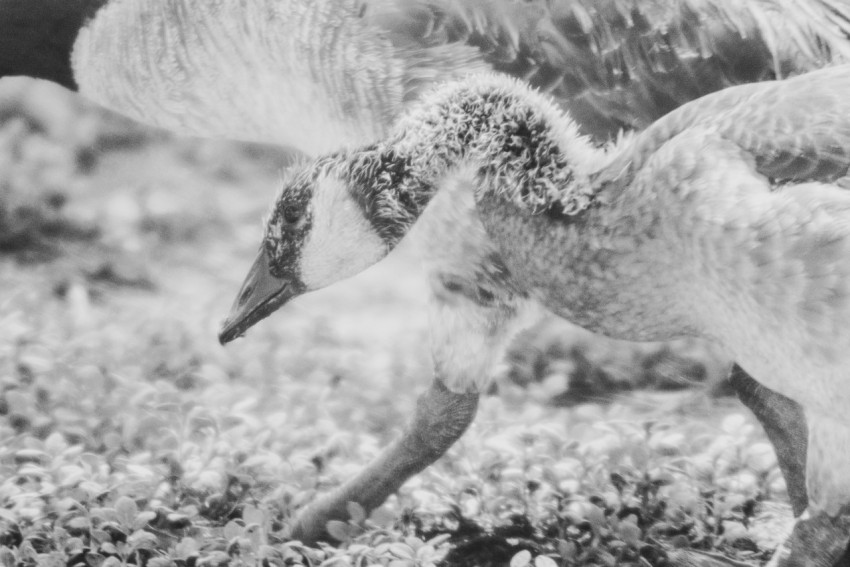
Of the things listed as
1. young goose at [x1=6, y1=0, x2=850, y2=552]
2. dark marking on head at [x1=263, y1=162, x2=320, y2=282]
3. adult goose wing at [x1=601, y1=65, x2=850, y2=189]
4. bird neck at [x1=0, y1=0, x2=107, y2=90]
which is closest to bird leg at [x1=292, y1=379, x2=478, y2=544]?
young goose at [x1=6, y1=0, x2=850, y2=552]

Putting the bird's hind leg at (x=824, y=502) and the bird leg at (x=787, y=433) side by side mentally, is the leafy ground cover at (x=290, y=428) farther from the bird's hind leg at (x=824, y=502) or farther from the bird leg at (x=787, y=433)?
the bird's hind leg at (x=824, y=502)

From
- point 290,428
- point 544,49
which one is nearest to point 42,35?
point 290,428

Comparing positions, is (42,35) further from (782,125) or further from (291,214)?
(782,125)

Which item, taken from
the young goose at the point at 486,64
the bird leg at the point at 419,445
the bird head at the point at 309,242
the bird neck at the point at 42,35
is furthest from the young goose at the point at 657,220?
the bird neck at the point at 42,35

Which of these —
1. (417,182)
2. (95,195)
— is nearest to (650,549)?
(417,182)

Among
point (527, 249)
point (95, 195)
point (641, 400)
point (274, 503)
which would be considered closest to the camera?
point (527, 249)

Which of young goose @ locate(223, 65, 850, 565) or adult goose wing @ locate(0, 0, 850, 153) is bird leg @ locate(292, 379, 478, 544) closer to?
young goose @ locate(223, 65, 850, 565)

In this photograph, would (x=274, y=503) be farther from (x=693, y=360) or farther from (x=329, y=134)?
(x=693, y=360)
